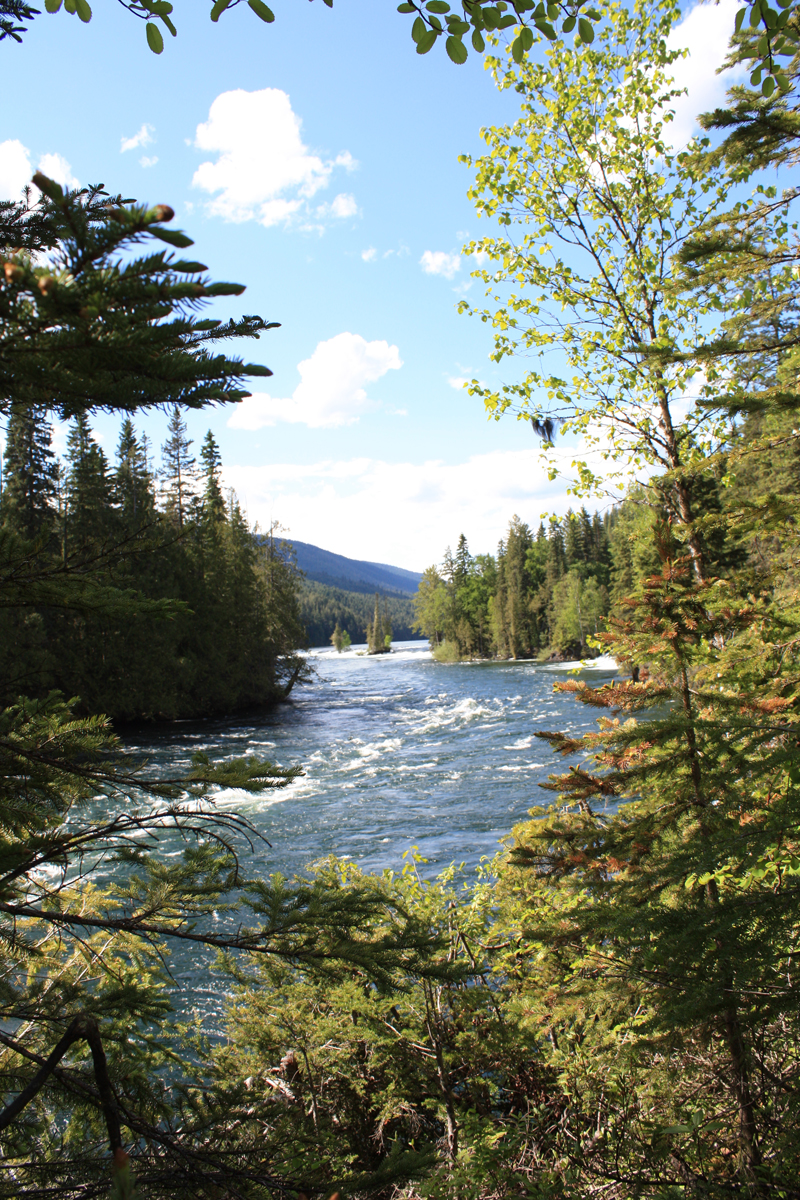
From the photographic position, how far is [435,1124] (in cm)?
417

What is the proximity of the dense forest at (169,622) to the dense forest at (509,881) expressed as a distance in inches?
685

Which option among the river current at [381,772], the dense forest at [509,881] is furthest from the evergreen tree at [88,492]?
the dense forest at [509,881]

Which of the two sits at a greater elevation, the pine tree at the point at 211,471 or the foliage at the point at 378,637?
the pine tree at the point at 211,471

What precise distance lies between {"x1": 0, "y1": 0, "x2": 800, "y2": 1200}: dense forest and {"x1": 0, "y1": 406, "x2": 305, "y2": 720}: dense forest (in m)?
17.4

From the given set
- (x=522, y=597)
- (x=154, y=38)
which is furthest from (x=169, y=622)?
(x=522, y=597)

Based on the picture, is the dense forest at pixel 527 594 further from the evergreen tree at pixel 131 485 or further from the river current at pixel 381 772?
the evergreen tree at pixel 131 485

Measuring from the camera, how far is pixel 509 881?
16.2 feet

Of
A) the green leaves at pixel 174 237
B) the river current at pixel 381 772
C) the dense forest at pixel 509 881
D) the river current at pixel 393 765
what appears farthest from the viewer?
the river current at pixel 393 765

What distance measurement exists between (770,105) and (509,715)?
75.3 ft

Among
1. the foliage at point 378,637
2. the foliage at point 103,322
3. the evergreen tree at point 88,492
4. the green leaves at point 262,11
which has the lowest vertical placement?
the foliage at point 378,637

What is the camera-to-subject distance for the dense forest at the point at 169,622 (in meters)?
26.8

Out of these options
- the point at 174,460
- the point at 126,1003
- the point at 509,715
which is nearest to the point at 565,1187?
the point at 126,1003

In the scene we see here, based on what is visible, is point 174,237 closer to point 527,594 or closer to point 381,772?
point 381,772

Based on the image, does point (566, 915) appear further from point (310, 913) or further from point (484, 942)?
point (484, 942)
